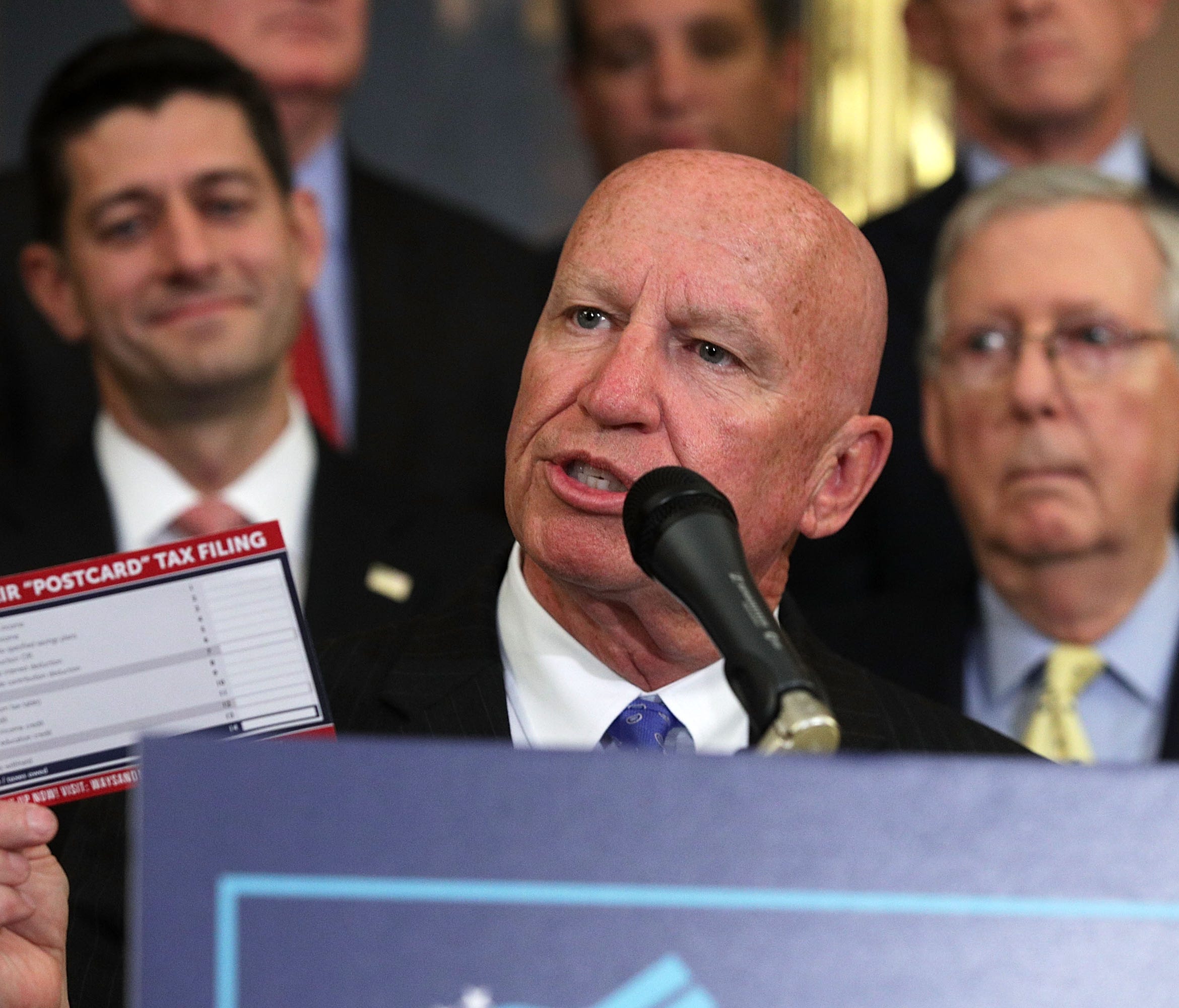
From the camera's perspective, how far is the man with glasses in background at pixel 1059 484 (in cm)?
272

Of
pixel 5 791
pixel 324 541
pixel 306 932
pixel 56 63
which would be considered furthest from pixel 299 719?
pixel 56 63

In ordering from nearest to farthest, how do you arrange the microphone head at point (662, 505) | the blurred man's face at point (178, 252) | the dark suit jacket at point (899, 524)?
the microphone head at point (662, 505) < the blurred man's face at point (178, 252) < the dark suit jacket at point (899, 524)

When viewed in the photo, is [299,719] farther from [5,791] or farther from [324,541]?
[324,541]

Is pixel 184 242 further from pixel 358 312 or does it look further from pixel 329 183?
pixel 329 183

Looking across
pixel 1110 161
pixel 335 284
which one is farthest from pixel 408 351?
pixel 1110 161

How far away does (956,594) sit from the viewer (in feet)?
9.38

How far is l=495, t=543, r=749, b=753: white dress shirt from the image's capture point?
1.63 metres

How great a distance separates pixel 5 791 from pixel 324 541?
130 centimetres

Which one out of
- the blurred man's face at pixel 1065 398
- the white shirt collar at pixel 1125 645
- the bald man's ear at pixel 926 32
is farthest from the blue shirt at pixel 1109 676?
the bald man's ear at pixel 926 32

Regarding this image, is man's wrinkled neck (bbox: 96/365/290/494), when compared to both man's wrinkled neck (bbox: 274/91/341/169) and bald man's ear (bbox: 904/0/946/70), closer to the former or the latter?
man's wrinkled neck (bbox: 274/91/341/169)

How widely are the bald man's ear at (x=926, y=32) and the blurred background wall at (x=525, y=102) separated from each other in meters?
0.72

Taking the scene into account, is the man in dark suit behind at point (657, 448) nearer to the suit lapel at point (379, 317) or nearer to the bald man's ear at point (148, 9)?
the suit lapel at point (379, 317)

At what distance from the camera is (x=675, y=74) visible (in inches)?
135

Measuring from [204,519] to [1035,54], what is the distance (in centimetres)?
159
